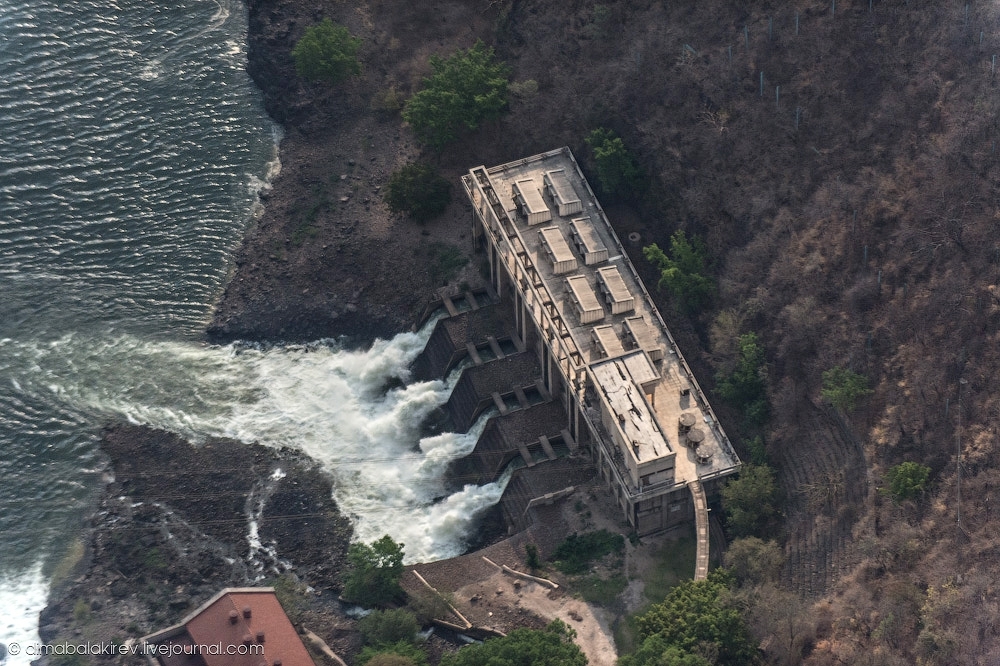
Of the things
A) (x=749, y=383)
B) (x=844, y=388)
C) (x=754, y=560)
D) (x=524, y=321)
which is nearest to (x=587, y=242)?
(x=524, y=321)

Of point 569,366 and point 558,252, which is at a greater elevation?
point 558,252

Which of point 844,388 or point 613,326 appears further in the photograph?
point 613,326

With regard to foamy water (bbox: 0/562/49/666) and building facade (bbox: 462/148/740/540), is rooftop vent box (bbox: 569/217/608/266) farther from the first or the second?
foamy water (bbox: 0/562/49/666)

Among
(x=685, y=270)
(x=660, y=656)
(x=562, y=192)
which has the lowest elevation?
(x=660, y=656)

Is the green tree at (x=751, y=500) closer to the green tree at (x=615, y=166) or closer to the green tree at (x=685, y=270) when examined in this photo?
the green tree at (x=685, y=270)

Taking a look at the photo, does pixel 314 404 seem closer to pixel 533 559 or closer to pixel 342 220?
pixel 342 220

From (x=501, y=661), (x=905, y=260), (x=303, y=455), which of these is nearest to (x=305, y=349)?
(x=303, y=455)

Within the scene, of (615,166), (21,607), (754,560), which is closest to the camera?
(754,560)

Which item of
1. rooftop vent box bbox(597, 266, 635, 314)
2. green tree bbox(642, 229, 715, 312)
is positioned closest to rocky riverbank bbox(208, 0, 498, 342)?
rooftop vent box bbox(597, 266, 635, 314)
